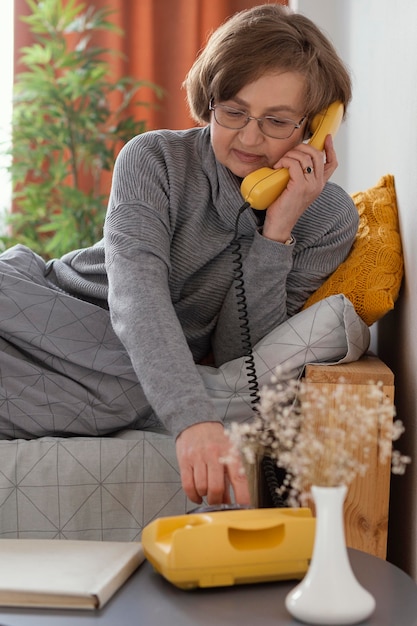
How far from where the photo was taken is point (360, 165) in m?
2.45

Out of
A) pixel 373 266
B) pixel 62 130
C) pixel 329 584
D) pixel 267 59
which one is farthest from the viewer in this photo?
pixel 62 130

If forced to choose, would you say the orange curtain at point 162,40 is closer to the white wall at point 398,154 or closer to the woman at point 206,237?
the white wall at point 398,154

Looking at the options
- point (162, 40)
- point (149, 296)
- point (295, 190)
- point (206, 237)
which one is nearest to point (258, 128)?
point (295, 190)

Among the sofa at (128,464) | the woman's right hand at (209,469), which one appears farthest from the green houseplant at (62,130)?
the woman's right hand at (209,469)

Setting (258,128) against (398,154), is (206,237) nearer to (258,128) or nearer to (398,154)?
(258,128)

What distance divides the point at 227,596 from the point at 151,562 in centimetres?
11

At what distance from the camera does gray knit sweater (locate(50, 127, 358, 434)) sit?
1.55 meters

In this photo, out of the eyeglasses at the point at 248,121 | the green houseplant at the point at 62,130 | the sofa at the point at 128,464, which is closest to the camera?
the sofa at the point at 128,464

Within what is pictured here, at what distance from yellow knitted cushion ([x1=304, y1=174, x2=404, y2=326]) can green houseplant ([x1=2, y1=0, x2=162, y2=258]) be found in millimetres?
1944

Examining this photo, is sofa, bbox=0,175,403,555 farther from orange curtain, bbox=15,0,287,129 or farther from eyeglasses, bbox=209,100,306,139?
orange curtain, bbox=15,0,287,129

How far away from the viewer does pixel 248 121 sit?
152 centimetres

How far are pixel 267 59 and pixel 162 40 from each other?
2.58 m

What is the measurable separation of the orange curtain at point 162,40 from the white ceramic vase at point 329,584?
3.28 meters

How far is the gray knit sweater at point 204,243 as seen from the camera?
1550 mm
